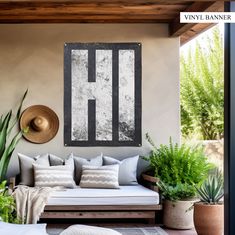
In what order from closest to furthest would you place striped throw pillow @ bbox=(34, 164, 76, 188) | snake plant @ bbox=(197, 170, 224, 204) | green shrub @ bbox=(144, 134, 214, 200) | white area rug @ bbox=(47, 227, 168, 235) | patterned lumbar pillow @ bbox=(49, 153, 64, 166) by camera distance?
snake plant @ bbox=(197, 170, 224, 204) < white area rug @ bbox=(47, 227, 168, 235) < green shrub @ bbox=(144, 134, 214, 200) < striped throw pillow @ bbox=(34, 164, 76, 188) < patterned lumbar pillow @ bbox=(49, 153, 64, 166)

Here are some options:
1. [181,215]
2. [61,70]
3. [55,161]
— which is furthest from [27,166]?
[181,215]

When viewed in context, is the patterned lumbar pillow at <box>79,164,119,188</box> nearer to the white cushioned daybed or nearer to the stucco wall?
the white cushioned daybed

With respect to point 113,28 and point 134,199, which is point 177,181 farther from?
point 113,28

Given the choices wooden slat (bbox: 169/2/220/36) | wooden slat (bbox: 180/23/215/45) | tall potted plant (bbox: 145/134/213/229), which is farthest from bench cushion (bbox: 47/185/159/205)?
wooden slat (bbox: 180/23/215/45)

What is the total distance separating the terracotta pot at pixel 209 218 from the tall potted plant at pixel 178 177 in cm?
48

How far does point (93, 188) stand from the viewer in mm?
7871

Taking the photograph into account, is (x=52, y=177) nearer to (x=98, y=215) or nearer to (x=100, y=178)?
(x=100, y=178)

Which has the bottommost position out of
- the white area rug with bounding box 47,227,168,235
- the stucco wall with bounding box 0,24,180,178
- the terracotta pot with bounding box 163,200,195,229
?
the white area rug with bounding box 47,227,168,235

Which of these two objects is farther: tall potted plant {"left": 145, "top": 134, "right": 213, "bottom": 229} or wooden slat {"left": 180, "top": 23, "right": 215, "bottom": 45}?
wooden slat {"left": 180, "top": 23, "right": 215, "bottom": 45}

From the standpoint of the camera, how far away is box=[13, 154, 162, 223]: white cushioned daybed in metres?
7.29

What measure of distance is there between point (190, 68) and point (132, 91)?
4522 millimetres

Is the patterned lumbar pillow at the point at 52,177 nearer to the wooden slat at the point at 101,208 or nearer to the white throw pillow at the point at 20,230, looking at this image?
the wooden slat at the point at 101,208

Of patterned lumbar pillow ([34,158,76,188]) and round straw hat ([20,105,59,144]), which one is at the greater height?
round straw hat ([20,105,59,144])

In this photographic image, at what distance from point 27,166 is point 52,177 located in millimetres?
520
